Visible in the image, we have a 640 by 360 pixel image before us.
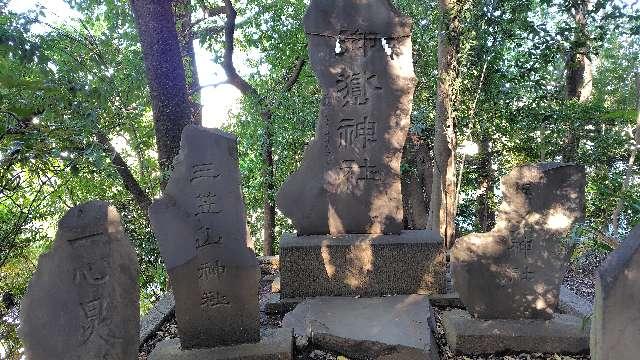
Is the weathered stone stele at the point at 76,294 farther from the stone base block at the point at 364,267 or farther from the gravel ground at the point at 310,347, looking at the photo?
the stone base block at the point at 364,267

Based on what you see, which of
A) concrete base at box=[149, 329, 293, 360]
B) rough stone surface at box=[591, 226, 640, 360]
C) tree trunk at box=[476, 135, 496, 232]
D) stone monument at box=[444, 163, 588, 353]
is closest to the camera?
rough stone surface at box=[591, 226, 640, 360]

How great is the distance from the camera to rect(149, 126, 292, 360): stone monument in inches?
136

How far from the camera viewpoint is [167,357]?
3.40 meters

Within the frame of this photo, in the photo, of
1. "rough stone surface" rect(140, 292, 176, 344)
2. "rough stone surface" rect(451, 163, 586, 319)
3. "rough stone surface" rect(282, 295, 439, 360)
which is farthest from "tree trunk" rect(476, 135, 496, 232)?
"rough stone surface" rect(140, 292, 176, 344)

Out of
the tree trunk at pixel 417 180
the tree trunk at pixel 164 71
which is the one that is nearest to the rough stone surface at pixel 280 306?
the tree trunk at pixel 164 71

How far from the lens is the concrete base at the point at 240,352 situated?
338 centimetres

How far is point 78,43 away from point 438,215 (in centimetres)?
577

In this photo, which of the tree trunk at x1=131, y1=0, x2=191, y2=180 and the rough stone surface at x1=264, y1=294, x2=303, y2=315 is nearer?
the rough stone surface at x1=264, y1=294, x2=303, y2=315

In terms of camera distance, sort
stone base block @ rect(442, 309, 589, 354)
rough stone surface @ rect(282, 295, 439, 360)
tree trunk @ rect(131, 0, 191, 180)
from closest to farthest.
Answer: rough stone surface @ rect(282, 295, 439, 360) → stone base block @ rect(442, 309, 589, 354) → tree trunk @ rect(131, 0, 191, 180)

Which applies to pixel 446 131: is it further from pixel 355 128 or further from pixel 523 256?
pixel 523 256

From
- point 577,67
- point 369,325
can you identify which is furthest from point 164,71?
point 577,67

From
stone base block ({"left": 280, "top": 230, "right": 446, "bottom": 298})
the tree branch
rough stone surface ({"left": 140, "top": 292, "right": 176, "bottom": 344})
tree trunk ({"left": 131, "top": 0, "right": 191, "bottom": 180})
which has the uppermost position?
tree trunk ({"left": 131, "top": 0, "right": 191, "bottom": 180})

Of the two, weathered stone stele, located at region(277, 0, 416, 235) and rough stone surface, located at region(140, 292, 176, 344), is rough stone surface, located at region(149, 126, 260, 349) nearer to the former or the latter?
rough stone surface, located at region(140, 292, 176, 344)

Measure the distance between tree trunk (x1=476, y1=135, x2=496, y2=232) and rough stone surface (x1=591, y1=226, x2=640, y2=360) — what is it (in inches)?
326
